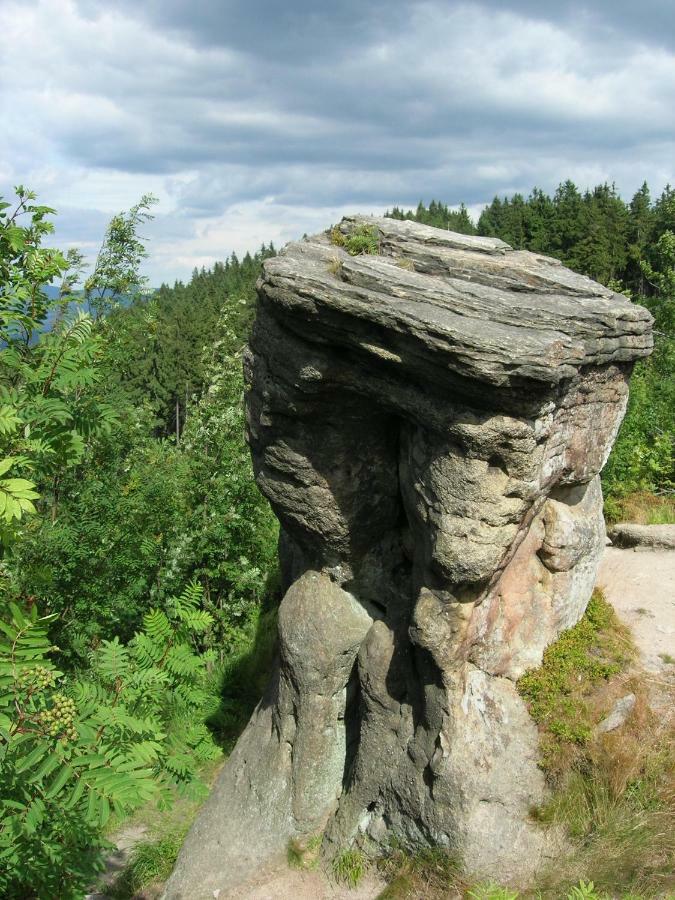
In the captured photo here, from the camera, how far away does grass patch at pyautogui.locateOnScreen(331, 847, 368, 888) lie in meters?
8.20

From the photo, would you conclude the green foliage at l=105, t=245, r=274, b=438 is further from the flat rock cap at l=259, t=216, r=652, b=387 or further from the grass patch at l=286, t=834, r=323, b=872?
the grass patch at l=286, t=834, r=323, b=872

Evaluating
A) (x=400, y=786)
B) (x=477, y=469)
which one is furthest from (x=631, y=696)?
(x=477, y=469)

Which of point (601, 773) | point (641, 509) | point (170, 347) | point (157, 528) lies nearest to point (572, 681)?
point (601, 773)

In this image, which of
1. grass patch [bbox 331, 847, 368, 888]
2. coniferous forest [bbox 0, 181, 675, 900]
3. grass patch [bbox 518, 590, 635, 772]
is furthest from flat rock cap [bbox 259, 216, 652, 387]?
grass patch [bbox 331, 847, 368, 888]

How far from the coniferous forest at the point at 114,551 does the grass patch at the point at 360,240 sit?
1396 millimetres

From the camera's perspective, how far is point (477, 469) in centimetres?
680

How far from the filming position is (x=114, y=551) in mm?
12266

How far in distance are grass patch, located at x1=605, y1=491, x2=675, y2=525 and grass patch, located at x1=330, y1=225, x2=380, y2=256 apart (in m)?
8.34

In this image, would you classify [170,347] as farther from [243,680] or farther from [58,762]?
[58,762]

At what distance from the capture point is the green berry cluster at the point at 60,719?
3.62 metres

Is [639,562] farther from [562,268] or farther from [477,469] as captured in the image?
[477,469]

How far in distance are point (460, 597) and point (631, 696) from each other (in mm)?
2527

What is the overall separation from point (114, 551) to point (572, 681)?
7.72 metres

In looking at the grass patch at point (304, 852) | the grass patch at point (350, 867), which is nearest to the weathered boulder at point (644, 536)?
the grass patch at point (350, 867)
